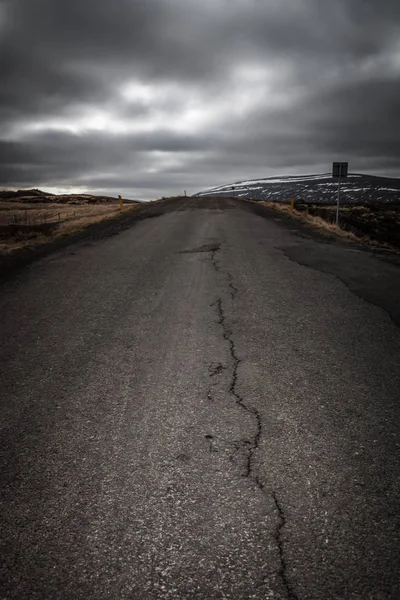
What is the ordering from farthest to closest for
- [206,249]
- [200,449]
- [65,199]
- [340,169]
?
[65,199] < [340,169] < [206,249] < [200,449]

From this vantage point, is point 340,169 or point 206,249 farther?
point 340,169

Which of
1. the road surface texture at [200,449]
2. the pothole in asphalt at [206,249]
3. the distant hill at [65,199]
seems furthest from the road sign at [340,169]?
the distant hill at [65,199]

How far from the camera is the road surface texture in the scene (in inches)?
65.2

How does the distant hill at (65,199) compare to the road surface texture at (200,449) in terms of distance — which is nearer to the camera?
the road surface texture at (200,449)

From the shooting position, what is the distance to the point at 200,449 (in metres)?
2.38

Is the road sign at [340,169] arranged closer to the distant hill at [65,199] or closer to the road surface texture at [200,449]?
the road surface texture at [200,449]

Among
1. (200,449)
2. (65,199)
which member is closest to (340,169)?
(200,449)

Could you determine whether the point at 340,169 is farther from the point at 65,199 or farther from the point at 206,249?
the point at 65,199

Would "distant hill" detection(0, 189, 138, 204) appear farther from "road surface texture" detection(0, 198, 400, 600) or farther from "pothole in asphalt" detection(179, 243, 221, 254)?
"road surface texture" detection(0, 198, 400, 600)

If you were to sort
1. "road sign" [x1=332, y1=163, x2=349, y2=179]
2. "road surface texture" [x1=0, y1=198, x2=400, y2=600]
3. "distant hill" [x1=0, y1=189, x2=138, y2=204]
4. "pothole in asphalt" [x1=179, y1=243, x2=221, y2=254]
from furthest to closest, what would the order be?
"distant hill" [x1=0, y1=189, x2=138, y2=204], "road sign" [x1=332, y1=163, x2=349, y2=179], "pothole in asphalt" [x1=179, y1=243, x2=221, y2=254], "road surface texture" [x1=0, y1=198, x2=400, y2=600]

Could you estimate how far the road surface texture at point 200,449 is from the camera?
5.44 ft

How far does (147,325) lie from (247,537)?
115 inches

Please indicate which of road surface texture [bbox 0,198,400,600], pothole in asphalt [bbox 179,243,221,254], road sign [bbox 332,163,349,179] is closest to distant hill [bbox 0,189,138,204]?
road sign [bbox 332,163,349,179]

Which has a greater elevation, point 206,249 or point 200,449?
point 206,249
